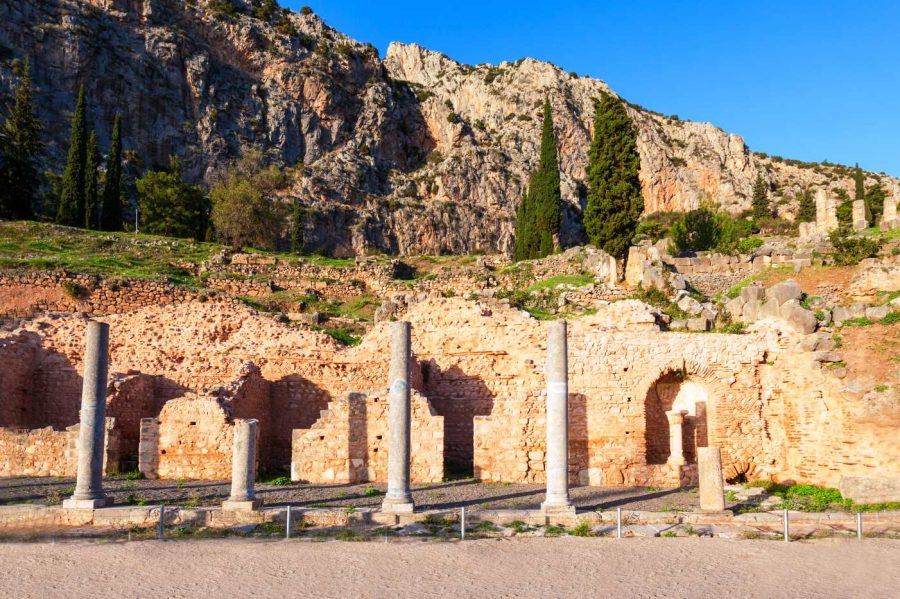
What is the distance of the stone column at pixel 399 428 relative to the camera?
13.2 meters

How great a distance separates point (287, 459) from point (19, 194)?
38.2 metres

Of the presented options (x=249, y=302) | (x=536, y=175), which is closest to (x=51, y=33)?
(x=536, y=175)

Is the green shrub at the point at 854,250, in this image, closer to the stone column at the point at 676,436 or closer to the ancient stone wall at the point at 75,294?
the stone column at the point at 676,436

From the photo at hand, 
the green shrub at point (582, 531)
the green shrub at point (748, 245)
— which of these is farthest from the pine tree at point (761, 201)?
the green shrub at point (582, 531)

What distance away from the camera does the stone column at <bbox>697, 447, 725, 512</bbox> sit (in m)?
13.5

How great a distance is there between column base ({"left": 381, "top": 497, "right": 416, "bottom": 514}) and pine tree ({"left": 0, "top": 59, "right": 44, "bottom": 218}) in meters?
43.9

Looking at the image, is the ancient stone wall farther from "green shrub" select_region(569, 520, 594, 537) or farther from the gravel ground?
"green shrub" select_region(569, 520, 594, 537)

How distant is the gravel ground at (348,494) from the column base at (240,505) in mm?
835

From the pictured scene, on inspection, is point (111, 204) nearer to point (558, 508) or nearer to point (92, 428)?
point (92, 428)

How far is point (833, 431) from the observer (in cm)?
1645

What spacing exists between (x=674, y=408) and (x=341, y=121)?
74299mm

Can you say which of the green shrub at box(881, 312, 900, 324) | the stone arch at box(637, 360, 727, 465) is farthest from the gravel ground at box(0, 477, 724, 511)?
the green shrub at box(881, 312, 900, 324)

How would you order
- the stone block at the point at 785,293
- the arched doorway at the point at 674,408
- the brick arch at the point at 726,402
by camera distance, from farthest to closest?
the stone block at the point at 785,293 → the arched doorway at the point at 674,408 → the brick arch at the point at 726,402

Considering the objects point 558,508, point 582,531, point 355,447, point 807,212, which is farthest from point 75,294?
point 807,212
